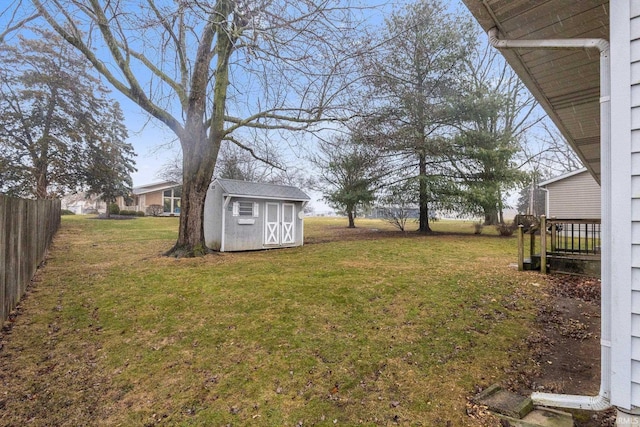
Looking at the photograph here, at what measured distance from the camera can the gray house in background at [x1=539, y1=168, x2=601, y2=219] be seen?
14648 mm

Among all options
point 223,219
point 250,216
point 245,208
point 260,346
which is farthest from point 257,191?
point 260,346

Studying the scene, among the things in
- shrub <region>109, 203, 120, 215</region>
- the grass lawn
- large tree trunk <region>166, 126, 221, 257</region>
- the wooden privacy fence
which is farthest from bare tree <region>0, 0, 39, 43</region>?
shrub <region>109, 203, 120, 215</region>

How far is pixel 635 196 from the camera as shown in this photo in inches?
72.4

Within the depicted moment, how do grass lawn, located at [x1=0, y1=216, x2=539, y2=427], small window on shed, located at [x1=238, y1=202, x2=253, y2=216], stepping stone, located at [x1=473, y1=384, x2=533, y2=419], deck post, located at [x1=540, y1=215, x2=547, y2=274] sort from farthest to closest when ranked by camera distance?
small window on shed, located at [x1=238, y1=202, x2=253, y2=216] → deck post, located at [x1=540, y1=215, x2=547, y2=274] → grass lawn, located at [x1=0, y1=216, x2=539, y2=427] → stepping stone, located at [x1=473, y1=384, x2=533, y2=419]

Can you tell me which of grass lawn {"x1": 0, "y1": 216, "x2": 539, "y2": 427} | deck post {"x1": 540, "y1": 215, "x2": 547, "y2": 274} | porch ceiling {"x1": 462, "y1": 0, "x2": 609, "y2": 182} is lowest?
grass lawn {"x1": 0, "y1": 216, "x2": 539, "y2": 427}

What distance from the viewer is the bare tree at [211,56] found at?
455 cm

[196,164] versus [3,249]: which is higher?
[196,164]

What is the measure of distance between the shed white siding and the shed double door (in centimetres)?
994

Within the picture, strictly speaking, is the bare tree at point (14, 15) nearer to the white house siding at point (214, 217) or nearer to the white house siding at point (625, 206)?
the white house siding at point (214, 217)

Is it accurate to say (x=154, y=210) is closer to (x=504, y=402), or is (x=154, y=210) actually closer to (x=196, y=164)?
(x=196, y=164)

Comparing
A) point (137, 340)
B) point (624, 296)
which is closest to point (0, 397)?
point (137, 340)

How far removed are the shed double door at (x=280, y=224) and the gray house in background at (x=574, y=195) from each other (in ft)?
42.7

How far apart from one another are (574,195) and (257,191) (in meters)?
15.0

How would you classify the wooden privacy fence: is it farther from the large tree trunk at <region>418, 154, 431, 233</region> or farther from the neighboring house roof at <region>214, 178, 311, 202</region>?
the large tree trunk at <region>418, 154, 431, 233</region>
